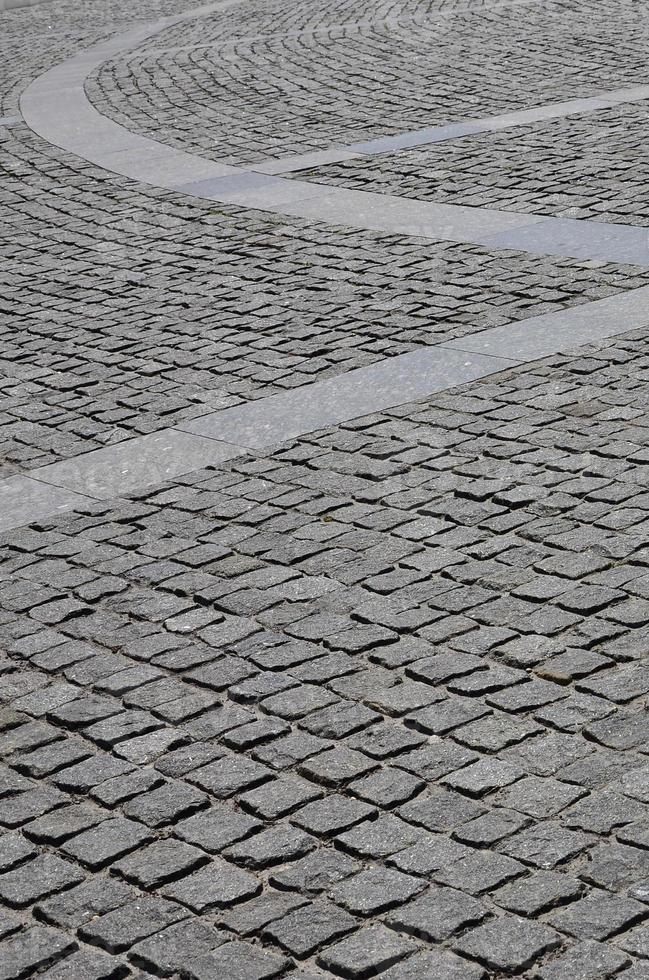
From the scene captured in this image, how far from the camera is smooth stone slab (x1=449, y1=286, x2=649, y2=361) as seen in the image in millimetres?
7012

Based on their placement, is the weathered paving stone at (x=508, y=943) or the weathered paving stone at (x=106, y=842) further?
the weathered paving stone at (x=106, y=842)

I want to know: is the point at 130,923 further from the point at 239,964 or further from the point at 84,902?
the point at 239,964

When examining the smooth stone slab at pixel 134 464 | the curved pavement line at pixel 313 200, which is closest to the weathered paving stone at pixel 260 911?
the smooth stone slab at pixel 134 464

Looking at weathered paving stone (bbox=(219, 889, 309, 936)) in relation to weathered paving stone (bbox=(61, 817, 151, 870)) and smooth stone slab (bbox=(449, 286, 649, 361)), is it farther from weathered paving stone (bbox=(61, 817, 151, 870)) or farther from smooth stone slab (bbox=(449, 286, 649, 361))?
smooth stone slab (bbox=(449, 286, 649, 361))

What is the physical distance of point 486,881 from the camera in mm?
3400

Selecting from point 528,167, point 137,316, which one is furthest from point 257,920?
point 528,167

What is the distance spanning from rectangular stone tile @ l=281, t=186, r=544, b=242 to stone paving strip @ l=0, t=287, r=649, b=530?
1826 mm

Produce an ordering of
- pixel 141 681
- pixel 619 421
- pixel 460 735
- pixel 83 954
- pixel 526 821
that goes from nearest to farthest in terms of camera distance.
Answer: pixel 83 954, pixel 526 821, pixel 460 735, pixel 141 681, pixel 619 421

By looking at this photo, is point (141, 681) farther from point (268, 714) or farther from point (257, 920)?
point (257, 920)

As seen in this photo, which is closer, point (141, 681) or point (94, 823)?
point (94, 823)

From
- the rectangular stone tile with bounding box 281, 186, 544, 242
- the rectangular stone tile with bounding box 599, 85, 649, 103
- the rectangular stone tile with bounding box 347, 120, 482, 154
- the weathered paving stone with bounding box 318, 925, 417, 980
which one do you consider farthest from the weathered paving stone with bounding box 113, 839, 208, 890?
the rectangular stone tile with bounding box 599, 85, 649, 103

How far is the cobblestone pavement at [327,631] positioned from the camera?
11.0 feet

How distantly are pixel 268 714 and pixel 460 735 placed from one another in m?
0.59

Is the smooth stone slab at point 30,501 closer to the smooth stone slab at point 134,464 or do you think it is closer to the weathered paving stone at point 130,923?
the smooth stone slab at point 134,464
